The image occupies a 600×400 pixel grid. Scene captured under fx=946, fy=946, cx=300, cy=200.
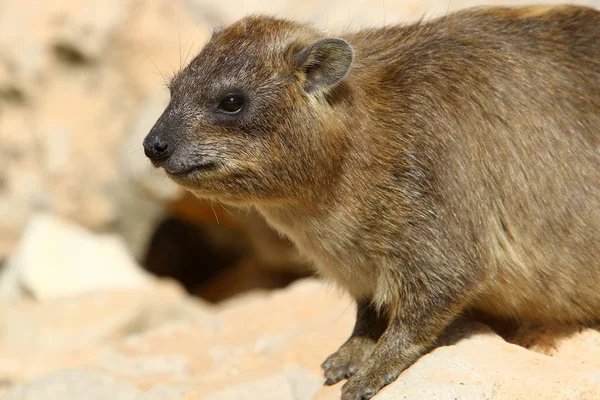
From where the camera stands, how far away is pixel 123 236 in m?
13.1

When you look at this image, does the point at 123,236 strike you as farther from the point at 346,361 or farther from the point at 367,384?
the point at 367,384

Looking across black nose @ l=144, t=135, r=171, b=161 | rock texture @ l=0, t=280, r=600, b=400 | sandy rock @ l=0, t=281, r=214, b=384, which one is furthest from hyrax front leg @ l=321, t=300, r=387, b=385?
sandy rock @ l=0, t=281, r=214, b=384

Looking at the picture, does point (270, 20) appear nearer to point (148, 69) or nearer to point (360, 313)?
point (360, 313)

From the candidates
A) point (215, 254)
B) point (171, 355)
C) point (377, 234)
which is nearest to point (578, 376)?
point (377, 234)

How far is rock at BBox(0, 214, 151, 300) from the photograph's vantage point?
11.6 meters

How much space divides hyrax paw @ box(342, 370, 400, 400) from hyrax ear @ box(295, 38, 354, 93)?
1.85 metres

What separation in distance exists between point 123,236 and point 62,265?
131 centimetres

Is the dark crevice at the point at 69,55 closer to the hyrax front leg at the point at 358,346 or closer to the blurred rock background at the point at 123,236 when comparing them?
the blurred rock background at the point at 123,236

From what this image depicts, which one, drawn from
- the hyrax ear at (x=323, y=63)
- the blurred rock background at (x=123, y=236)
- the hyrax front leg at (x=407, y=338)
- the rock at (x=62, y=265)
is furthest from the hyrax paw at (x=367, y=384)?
the rock at (x=62, y=265)

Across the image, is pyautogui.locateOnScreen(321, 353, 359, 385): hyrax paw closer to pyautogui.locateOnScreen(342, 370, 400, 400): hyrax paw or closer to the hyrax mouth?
pyautogui.locateOnScreen(342, 370, 400, 400): hyrax paw

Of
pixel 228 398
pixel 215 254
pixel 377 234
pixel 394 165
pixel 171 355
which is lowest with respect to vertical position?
pixel 215 254

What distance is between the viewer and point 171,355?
849cm

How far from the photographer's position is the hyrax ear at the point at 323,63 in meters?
5.91

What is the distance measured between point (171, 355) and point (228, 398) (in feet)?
5.40
